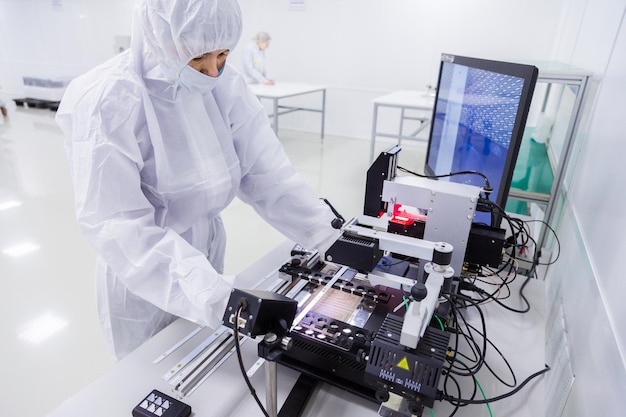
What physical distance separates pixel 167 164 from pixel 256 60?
16.2 ft

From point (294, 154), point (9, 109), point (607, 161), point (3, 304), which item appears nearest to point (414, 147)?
point (294, 154)

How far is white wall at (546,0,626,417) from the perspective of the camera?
808 millimetres

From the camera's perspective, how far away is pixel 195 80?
3.09ft

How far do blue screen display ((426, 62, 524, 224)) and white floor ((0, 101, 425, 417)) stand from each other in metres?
1.60

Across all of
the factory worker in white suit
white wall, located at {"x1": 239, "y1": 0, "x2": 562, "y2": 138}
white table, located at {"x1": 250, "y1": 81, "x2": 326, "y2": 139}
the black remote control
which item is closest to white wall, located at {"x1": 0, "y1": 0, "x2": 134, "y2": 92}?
white wall, located at {"x1": 239, "y1": 0, "x2": 562, "y2": 138}

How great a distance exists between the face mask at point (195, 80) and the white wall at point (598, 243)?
1032 mm

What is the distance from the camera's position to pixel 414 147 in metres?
5.51

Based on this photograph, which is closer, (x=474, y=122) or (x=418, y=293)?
(x=418, y=293)

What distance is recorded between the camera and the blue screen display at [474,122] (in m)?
1.03

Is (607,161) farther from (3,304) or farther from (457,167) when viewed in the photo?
(3,304)

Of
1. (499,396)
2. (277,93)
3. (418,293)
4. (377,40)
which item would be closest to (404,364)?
(418,293)

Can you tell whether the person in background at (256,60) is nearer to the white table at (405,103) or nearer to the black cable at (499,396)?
the white table at (405,103)

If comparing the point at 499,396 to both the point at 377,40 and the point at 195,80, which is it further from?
the point at 377,40

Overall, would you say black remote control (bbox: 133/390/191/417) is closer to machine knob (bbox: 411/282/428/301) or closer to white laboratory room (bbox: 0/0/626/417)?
white laboratory room (bbox: 0/0/626/417)
